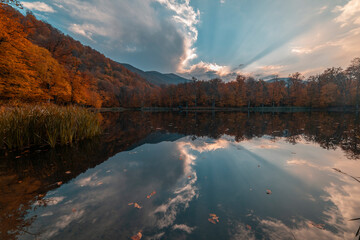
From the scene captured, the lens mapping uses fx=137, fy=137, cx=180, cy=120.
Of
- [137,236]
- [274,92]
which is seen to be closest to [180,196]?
[137,236]

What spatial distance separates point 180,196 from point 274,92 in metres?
64.7

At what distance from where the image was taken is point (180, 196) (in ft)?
9.62

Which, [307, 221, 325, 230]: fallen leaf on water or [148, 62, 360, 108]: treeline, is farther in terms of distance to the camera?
[148, 62, 360, 108]: treeline

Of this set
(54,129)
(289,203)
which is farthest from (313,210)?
(54,129)

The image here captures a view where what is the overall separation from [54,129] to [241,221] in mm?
7623

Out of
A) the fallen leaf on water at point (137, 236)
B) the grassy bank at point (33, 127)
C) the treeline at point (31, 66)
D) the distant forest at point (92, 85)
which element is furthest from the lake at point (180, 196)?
the distant forest at point (92, 85)

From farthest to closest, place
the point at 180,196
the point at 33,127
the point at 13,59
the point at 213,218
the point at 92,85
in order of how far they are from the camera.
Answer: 1. the point at 92,85
2. the point at 13,59
3. the point at 33,127
4. the point at 180,196
5. the point at 213,218

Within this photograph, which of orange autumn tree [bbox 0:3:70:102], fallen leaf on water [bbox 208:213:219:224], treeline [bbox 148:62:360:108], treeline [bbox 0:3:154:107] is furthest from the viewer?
treeline [bbox 148:62:360:108]

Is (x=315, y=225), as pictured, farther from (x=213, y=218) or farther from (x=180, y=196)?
(x=180, y=196)

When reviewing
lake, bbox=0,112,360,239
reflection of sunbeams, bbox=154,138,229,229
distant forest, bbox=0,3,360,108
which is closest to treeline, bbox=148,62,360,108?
distant forest, bbox=0,3,360,108

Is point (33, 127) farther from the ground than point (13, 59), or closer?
closer

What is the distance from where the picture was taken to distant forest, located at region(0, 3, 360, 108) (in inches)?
512

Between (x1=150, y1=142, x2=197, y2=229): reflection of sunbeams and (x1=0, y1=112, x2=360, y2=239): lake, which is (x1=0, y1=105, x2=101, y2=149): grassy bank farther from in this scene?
(x1=150, y1=142, x2=197, y2=229): reflection of sunbeams

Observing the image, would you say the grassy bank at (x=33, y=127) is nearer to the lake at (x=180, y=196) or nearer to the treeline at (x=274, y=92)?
the lake at (x=180, y=196)
